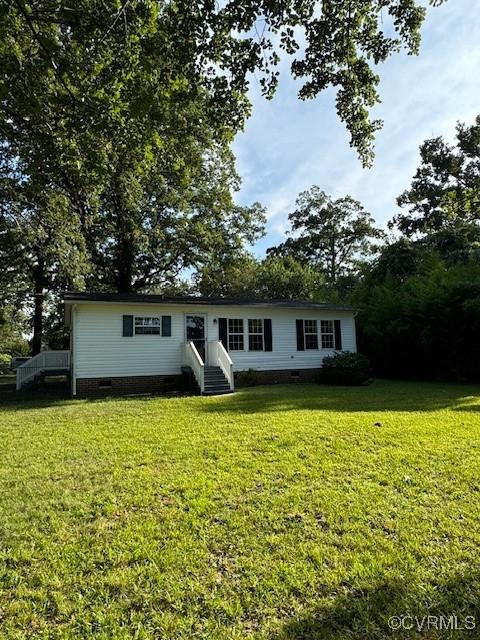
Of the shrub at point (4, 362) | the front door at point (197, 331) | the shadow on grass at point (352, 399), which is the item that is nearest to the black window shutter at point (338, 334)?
the shadow on grass at point (352, 399)

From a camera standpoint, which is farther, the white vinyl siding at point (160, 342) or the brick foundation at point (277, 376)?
the brick foundation at point (277, 376)

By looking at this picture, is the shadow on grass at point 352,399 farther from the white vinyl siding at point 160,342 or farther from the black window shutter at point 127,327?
the black window shutter at point 127,327

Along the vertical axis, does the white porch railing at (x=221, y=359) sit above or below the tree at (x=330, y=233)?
below

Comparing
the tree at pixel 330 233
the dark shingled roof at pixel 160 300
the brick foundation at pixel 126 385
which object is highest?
the tree at pixel 330 233

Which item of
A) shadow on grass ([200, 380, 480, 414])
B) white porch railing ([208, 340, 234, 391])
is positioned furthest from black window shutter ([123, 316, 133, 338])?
shadow on grass ([200, 380, 480, 414])

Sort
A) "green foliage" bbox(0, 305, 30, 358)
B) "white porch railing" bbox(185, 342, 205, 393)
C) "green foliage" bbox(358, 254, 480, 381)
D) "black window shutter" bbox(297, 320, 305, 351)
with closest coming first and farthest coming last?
"white porch railing" bbox(185, 342, 205, 393), "green foliage" bbox(358, 254, 480, 381), "black window shutter" bbox(297, 320, 305, 351), "green foliage" bbox(0, 305, 30, 358)

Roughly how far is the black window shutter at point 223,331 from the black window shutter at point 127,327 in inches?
120

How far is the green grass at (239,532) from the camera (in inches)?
89.3

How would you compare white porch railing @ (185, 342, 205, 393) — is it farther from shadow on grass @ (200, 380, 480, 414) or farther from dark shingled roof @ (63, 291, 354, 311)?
dark shingled roof @ (63, 291, 354, 311)

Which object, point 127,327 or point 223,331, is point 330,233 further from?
point 127,327

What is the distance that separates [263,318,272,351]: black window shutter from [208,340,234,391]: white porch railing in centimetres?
190

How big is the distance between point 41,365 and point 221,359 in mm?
8800

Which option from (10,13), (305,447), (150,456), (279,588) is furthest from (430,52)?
(150,456)

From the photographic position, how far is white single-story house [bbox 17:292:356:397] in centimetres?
1190
